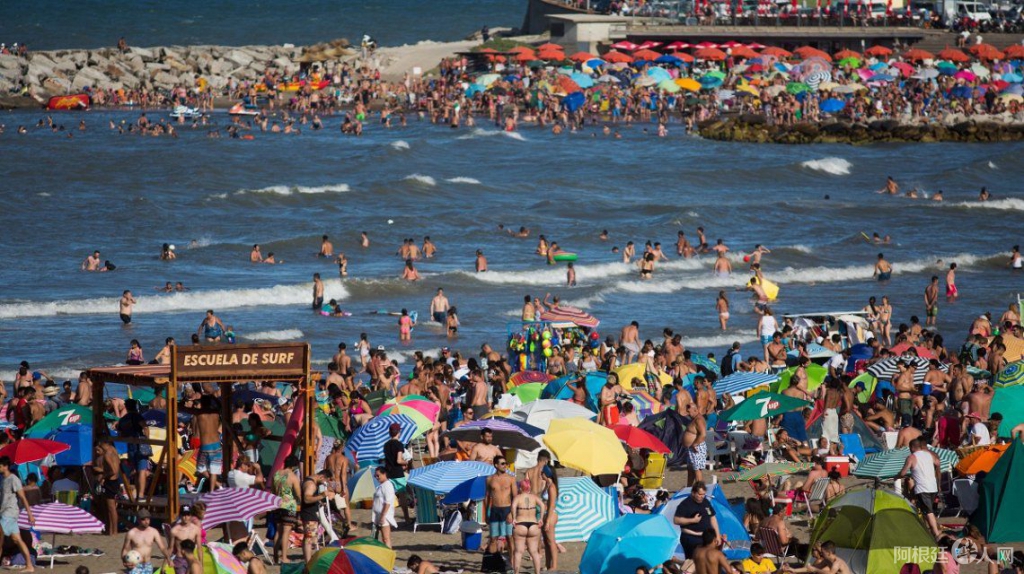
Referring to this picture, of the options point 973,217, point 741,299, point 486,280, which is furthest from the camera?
point 973,217

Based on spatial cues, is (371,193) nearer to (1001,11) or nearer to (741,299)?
(741,299)

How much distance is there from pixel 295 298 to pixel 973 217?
1775 cm

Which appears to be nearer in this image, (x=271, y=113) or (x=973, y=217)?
(x=973, y=217)

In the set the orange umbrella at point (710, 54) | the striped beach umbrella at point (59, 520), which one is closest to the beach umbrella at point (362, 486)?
the striped beach umbrella at point (59, 520)

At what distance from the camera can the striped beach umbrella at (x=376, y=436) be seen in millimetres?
12133

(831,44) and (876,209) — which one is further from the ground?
(831,44)

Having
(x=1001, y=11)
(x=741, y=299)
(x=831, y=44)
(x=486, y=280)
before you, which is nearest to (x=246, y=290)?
(x=486, y=280)

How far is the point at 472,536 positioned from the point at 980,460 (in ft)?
13.5

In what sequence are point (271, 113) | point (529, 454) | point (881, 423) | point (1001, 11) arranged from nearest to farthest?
point (529, 454)
point (881, 423)
point (271, 113)
point (1001, 11)

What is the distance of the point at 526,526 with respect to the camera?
32.1ft

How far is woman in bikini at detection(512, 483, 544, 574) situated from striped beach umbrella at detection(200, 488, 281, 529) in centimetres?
179

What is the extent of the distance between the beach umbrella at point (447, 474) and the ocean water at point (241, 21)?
67049 millimetres

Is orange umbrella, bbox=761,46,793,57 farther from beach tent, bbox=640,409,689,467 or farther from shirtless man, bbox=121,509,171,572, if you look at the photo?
shirtless man, bbox=121,509,171,572

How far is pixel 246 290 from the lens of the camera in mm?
25062
